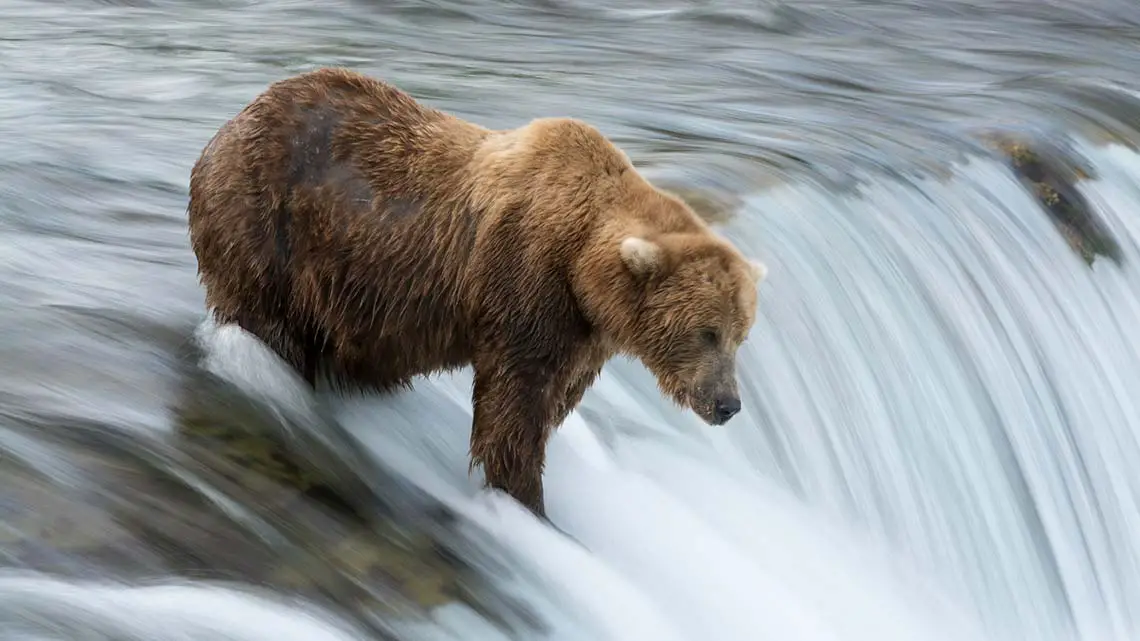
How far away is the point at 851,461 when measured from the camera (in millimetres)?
6688

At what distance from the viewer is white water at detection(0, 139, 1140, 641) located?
4.98 m

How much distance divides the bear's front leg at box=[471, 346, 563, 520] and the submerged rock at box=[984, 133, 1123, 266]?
5.00 meters

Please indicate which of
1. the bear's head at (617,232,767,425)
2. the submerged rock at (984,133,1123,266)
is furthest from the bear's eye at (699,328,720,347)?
the submerged rock at (984,133,1123,266)

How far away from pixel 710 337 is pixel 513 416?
610mm

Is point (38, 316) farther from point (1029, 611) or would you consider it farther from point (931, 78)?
point (931, 78)

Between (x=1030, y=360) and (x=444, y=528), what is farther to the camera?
(x=1030, y=360)

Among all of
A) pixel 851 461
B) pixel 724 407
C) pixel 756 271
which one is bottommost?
pixel 851 461

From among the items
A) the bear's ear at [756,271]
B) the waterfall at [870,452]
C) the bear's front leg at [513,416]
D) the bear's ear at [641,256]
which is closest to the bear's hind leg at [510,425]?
the bear's front leg at [513,416]

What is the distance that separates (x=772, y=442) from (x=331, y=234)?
236 cm

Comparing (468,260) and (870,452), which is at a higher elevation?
(468,260)

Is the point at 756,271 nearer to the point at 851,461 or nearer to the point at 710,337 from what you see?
the point at 710,337

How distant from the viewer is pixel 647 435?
19.7ft

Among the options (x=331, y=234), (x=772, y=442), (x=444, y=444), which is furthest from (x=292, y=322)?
(x=772, y=442)

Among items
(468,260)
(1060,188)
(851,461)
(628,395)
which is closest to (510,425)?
(468,260)
